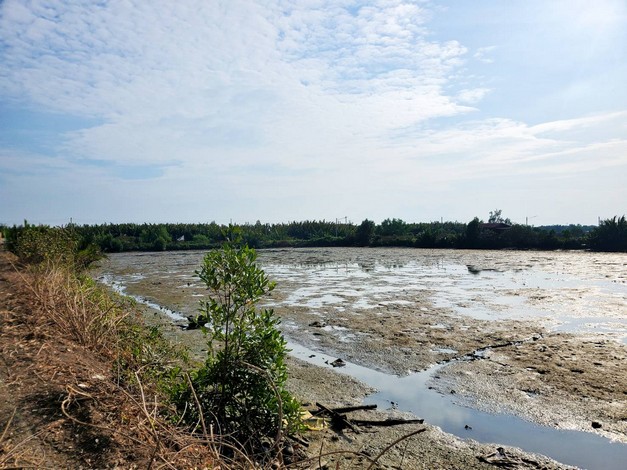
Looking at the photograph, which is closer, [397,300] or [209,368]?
[209,368]

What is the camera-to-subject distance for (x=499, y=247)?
1741 inches

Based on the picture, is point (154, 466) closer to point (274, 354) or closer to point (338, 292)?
point (274, 354)

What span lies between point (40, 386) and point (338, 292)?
14032 mm

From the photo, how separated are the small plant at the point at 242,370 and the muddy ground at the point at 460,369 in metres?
1.02

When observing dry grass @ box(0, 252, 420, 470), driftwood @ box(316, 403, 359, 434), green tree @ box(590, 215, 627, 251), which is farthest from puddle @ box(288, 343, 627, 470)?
green tree @ box(590, 215, 627, 251)

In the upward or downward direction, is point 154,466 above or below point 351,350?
above

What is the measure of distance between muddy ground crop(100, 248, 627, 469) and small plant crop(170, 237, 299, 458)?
102cm

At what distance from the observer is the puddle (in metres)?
5.12

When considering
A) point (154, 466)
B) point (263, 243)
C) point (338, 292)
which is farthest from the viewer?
point (263, 243)

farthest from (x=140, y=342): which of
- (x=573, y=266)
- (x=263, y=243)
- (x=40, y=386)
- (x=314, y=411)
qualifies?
(x=263, y=243)

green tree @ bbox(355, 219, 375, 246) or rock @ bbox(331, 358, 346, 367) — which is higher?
green tree @ bbox(355, 219, 375, 246)

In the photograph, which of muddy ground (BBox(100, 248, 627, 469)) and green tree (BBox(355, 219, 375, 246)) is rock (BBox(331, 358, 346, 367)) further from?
green tree (BBox(355, 219, 375, 246))

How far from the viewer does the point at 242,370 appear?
4.72 metres

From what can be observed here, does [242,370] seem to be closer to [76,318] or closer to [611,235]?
[76,318]
